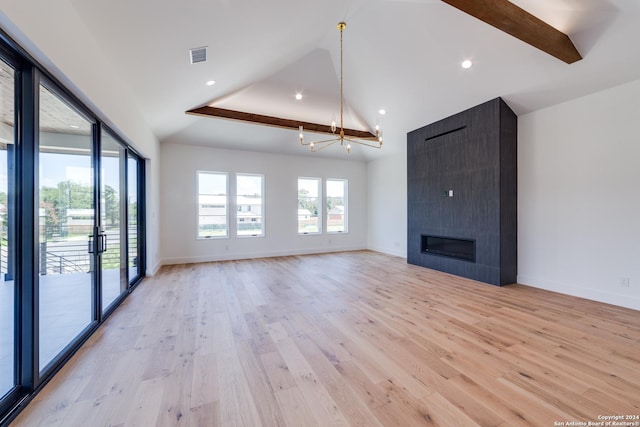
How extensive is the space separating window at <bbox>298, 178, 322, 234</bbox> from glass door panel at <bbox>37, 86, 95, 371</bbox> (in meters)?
5.35

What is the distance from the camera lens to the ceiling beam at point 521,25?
8.36ft

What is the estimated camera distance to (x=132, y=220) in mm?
4480

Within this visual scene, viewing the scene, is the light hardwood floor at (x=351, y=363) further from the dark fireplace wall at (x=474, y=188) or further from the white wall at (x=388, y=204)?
the white wall at (x=388, y=204)

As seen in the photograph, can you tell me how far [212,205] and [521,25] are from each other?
258 inches

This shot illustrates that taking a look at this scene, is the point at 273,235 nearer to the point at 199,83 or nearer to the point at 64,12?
the point at 199,83

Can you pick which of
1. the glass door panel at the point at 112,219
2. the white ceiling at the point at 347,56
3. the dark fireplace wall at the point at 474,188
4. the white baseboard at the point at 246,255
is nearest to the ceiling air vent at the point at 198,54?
the white ceiling at the point at 347,56

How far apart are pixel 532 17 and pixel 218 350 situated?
4.72 m

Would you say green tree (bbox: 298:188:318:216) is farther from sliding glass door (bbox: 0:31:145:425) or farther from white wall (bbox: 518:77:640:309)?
white wall (bbox: 518:77:640:309)

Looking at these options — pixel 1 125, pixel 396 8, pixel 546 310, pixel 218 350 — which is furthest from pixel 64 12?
pixel 546 310

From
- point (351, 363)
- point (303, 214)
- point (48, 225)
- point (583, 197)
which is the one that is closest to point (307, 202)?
point (303, 214)

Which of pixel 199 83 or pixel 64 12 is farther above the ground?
pixel 199 83

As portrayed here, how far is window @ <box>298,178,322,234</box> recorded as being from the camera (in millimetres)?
7848

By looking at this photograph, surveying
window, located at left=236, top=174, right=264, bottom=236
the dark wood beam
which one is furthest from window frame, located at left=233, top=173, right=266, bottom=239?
the dark wood beam

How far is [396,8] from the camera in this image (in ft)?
12.0
